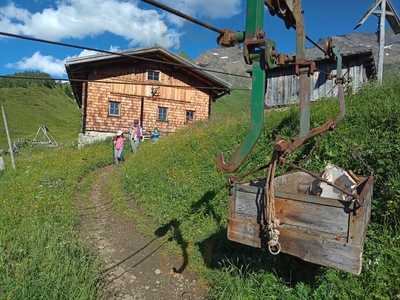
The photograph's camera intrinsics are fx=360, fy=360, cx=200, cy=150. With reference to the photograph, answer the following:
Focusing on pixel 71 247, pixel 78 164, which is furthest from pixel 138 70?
pixel 71 247

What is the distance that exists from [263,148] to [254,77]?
5.70 meters

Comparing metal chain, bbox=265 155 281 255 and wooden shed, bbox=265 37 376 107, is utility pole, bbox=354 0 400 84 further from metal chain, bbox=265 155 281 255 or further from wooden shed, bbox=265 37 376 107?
metal chain, bbox=265 155 281 255

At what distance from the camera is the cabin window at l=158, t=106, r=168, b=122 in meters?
25.3

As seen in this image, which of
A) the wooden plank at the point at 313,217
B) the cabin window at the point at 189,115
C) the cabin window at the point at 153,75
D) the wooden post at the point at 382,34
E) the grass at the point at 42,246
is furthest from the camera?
the cabin window at the point at 189,115

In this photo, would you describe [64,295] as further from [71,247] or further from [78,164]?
[78,164]

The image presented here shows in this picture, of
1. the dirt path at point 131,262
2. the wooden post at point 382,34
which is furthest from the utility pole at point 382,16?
the dirt path at point 131,262

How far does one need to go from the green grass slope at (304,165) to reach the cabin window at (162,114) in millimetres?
14085

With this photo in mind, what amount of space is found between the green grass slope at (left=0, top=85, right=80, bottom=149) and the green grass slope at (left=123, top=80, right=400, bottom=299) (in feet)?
190

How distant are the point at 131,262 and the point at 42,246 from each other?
4.84 ft

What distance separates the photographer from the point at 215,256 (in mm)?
5844

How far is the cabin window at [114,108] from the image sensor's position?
966 inches

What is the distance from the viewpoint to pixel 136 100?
24844 mm

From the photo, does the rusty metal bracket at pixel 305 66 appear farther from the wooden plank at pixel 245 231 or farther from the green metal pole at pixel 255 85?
the wooden plank at pixel 245 231

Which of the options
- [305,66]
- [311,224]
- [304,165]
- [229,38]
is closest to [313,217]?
[311,224]
